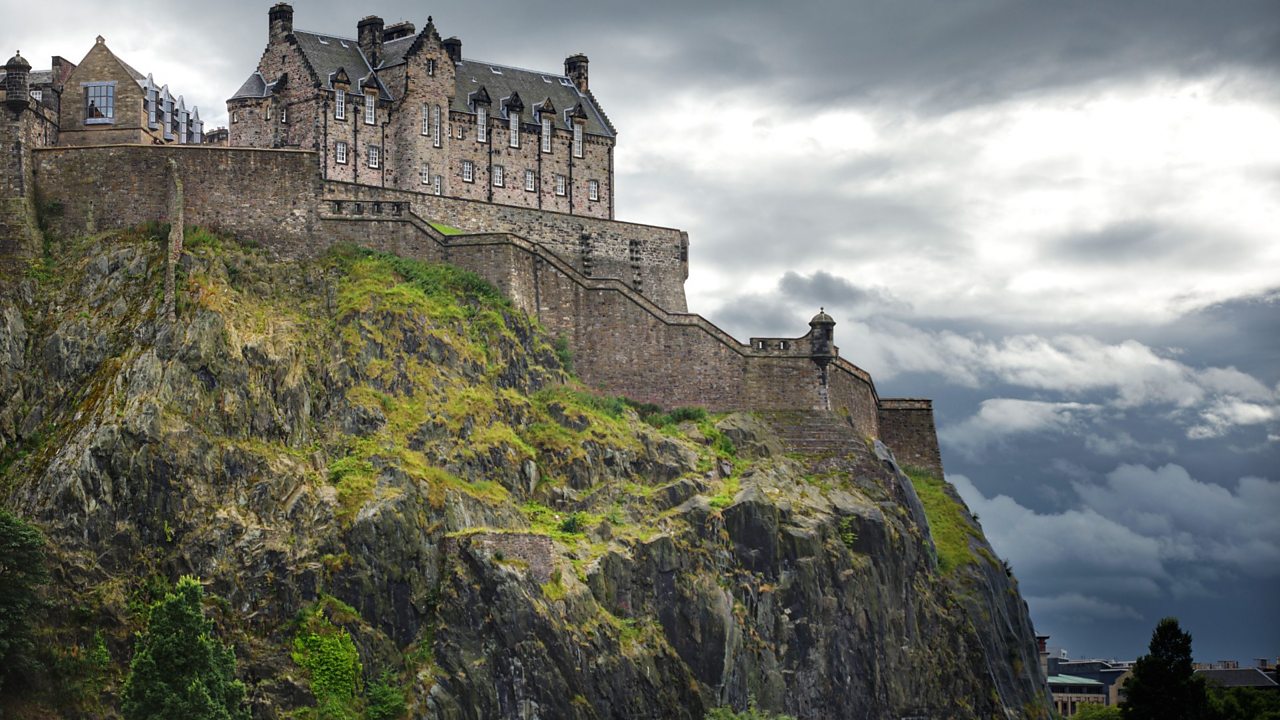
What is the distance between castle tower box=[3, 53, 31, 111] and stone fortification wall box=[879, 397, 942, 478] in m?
51.0

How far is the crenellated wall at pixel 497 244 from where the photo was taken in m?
92.6

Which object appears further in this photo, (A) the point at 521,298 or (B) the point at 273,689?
(A) the point at 521,298

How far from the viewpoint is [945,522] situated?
347 feet

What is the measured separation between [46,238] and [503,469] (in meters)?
24.5

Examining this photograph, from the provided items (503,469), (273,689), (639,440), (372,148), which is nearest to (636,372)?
(639,440)

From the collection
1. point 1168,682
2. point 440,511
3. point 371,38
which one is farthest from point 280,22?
point 1168,682

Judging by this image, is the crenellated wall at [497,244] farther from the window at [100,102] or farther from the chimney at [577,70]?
the chimney at [577,70]

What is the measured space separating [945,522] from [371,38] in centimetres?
4263

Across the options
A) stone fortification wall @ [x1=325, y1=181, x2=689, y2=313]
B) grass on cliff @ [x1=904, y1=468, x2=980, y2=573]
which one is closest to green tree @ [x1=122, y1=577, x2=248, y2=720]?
stone fortification wall @ [x1=325, y1=181, x2=689, y2=313]

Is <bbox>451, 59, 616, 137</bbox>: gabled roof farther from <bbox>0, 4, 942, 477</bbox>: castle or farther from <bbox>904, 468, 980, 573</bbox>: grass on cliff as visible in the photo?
<bbox>904, 468, 980, 573</bbox>: grass on cliff

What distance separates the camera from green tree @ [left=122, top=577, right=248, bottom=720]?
2849 inches

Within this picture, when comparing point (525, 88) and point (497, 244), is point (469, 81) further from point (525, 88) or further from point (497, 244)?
point (497, 244)

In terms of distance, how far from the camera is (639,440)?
312 ft

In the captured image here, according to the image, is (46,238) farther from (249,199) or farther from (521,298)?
(521,298)
